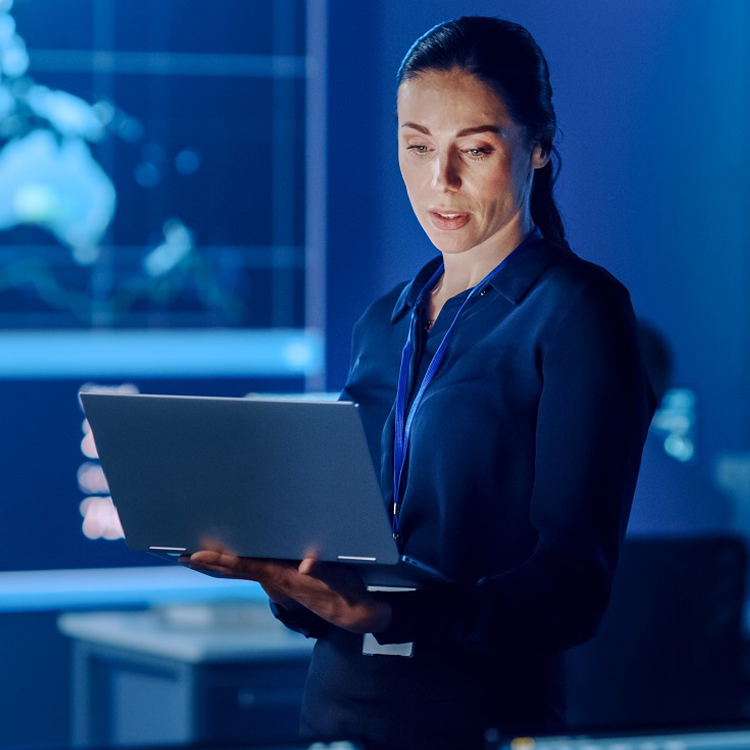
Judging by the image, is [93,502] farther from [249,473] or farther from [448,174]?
[249,473]

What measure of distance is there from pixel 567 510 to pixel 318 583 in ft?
0.91

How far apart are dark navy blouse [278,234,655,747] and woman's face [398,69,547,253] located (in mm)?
70

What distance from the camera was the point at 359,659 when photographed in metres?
1.54

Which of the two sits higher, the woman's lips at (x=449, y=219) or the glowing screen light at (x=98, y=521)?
the woman's lips at (x=449, y=219)

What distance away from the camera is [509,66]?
5.30 feet

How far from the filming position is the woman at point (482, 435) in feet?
Answer: 4.67

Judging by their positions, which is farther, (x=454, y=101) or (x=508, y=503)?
→ (x=454, y=101)

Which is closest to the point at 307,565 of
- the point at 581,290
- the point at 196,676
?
the point at 581,290

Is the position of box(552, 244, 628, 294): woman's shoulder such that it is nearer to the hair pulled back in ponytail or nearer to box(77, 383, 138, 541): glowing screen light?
the hair pulled back in ponytail

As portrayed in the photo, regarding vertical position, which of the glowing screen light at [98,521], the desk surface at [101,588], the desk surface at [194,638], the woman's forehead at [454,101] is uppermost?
the woman's forehead at [454,101]

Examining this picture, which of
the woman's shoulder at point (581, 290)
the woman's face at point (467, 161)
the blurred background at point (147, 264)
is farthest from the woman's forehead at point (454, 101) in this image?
the blurred background at point (147, 264)

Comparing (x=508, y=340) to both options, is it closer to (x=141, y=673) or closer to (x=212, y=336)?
(x=141, y=673)

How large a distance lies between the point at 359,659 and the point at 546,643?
22 centimetres

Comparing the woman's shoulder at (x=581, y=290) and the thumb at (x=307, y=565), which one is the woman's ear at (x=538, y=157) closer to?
the woman's shoulder at (x=581, y=290)
